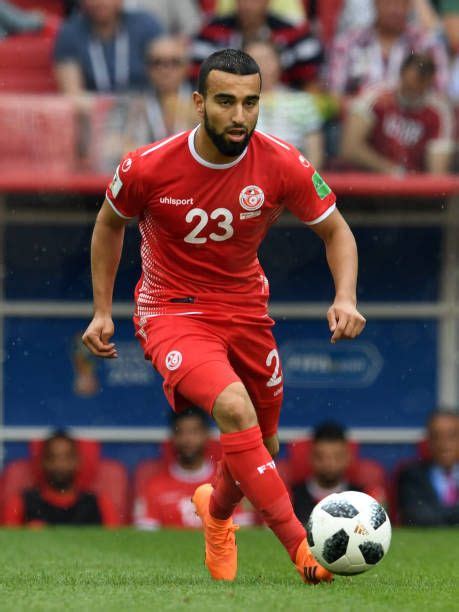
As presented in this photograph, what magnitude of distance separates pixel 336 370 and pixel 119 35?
3532 millimetres

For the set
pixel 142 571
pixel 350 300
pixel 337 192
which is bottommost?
→ pixel 142 571

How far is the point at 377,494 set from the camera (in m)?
12.1

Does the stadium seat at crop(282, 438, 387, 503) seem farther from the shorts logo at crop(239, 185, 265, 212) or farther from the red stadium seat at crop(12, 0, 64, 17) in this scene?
the shorts logo at crop(239, 185, 265, 212)

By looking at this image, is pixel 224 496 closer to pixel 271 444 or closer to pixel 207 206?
pixel 271 444

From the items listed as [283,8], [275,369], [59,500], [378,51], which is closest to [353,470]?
[59,500]

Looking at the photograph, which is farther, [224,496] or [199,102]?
[224,496]

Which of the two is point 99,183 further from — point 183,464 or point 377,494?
point 377,494

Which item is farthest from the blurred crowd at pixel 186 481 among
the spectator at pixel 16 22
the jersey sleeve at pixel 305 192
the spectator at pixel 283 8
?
the jersey sleeve at pixel 305 192

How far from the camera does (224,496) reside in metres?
6.71

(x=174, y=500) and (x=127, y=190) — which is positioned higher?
(x=127, y=190)

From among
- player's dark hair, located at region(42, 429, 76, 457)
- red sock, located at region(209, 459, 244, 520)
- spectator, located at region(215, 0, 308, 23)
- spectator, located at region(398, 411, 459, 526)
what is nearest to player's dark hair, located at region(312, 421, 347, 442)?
spectator, located at region(398, 411, 459, 526)

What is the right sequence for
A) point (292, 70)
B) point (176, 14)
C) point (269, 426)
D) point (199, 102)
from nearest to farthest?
point (199, 102) < point (269, 426) < point (292, 70) < point (176, 14)

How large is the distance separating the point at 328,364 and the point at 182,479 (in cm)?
185

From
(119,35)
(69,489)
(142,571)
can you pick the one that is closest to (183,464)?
(69,489)
